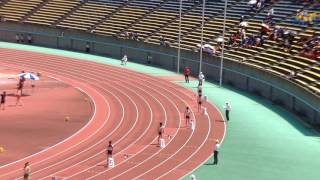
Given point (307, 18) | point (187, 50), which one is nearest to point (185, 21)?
point (187, 50)

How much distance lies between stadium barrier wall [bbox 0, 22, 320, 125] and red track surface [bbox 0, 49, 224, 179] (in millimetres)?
4894

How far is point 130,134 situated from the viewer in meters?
37.2

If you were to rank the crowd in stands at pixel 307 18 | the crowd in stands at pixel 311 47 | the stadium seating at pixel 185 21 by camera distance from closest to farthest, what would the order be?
the crowd in stands at pixel 311 47
the stadium seating at pixel 185 21
the crowd in stands at pixel 307 18

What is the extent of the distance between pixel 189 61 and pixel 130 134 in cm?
2385

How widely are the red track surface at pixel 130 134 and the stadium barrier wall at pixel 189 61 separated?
193 inches

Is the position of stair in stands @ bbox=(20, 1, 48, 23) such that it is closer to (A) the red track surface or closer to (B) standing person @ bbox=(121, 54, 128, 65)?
(B) standing person @ bbox=(121, 54, 128, 65)

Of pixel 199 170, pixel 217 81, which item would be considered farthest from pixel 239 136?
pixel 217 81

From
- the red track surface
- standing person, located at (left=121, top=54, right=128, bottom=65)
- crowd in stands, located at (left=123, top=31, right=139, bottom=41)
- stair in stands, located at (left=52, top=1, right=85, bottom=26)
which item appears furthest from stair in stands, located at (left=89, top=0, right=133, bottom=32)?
the red track surface

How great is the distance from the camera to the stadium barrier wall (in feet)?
138

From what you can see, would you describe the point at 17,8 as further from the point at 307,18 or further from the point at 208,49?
the point at 307,18

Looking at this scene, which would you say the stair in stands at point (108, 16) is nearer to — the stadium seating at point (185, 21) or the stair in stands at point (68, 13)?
the stadium seating at point (185, 21)

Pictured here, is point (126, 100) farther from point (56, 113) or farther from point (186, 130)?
point (186, 130)

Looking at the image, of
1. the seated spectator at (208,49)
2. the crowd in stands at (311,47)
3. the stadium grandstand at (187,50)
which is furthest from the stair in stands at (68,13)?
the crowd in stands at (311,47)

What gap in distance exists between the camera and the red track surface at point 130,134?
30.3m
